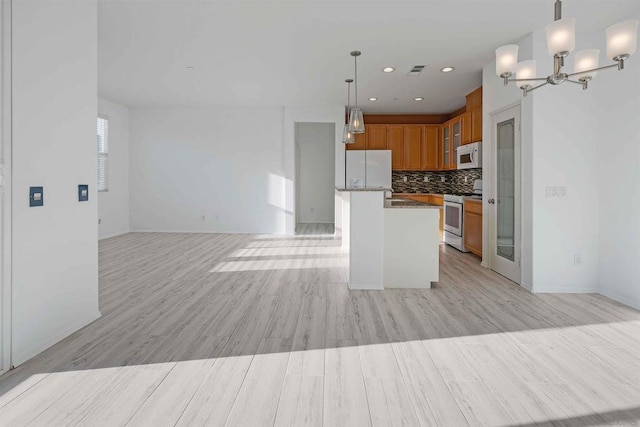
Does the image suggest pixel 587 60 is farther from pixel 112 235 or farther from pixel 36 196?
pixel 112 235

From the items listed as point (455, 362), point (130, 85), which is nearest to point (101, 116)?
point (130, 85)

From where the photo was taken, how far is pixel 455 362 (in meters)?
2.40

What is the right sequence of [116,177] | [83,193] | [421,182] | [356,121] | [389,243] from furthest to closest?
1. [421,182]
2. [116,177]
3. [356,121]
4. [389,243]
5. [83,193]

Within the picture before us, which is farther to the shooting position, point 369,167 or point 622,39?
point 369,167

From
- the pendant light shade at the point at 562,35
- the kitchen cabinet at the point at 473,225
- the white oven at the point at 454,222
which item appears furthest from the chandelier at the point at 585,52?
the white oven at the point at 454,222

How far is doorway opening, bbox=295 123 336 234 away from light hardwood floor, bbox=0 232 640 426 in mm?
6799

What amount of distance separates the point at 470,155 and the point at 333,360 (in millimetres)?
5092

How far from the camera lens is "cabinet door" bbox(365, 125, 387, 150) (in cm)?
844

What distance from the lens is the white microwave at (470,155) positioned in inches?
247

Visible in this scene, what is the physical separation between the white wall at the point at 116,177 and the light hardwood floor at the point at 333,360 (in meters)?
4.04

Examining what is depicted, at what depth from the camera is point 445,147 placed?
8156mm

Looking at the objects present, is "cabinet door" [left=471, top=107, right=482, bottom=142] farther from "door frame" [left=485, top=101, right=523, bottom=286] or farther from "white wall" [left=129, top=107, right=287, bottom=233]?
"white wall" [left=129, top=107, right=287, bottom=233]

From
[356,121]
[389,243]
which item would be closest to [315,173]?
[356,121]

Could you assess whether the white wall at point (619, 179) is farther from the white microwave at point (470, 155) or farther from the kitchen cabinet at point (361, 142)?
the kitchen cabinet at point (361, 142)
